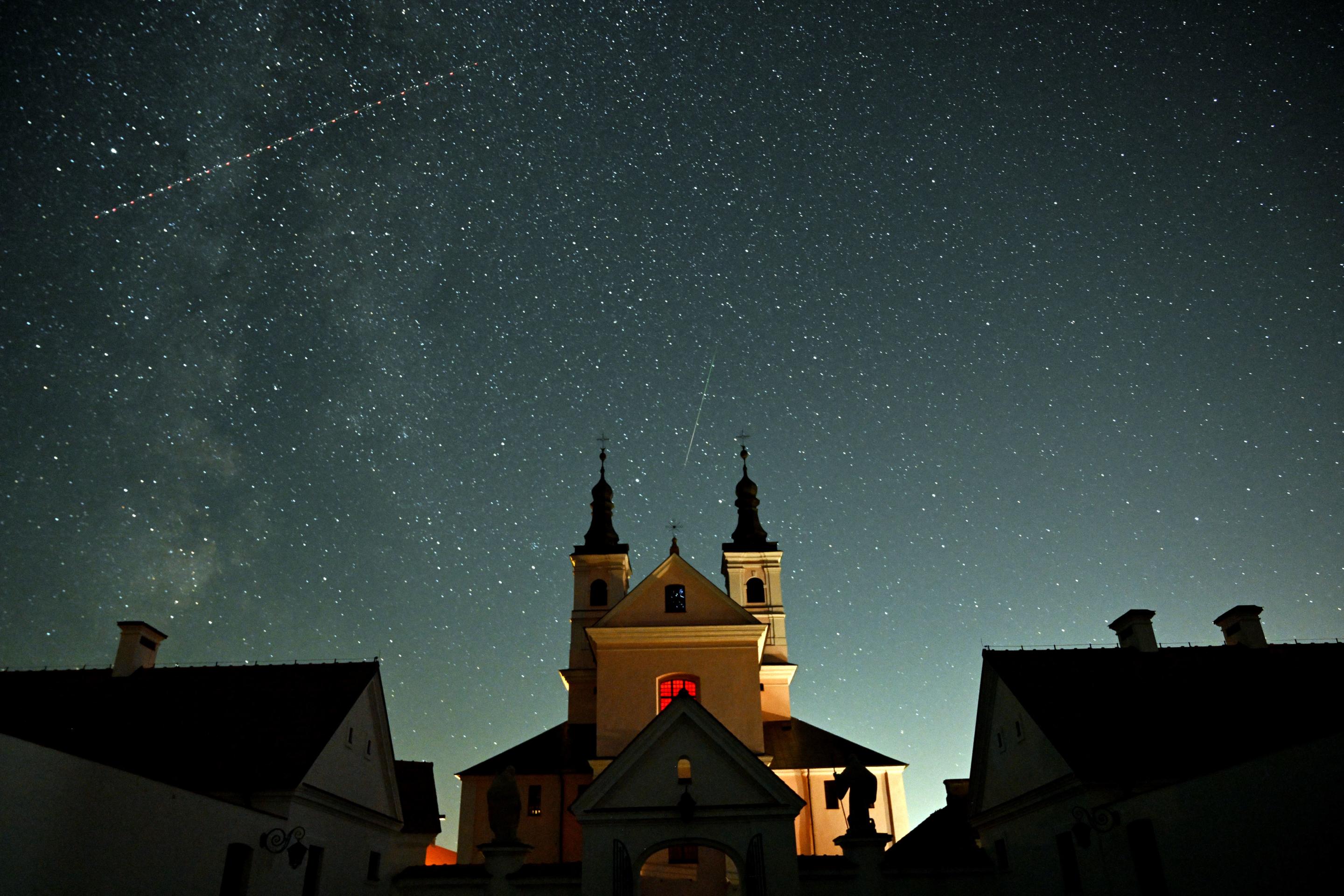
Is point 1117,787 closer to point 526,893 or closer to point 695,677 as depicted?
point 526,893

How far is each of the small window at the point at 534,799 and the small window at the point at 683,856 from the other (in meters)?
7.18

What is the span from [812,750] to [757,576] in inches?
526

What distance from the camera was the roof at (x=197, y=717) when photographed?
61.0 feet

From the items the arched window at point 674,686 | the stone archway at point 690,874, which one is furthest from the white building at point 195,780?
the arched window at point 674,686

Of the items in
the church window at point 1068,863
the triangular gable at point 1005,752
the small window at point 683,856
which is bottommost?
the church window at point 1068,863

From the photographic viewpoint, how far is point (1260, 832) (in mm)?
12023

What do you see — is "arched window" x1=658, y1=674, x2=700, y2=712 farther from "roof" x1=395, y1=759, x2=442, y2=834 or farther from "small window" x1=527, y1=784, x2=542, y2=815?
"roof" x1=395, y1=759, x2=442, y2=834

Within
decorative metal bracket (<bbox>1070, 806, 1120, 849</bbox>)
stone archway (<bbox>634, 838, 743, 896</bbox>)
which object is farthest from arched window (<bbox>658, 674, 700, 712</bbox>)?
decorative metal bracket (<bbox>1070, 806, 1120, 849</bbox>)

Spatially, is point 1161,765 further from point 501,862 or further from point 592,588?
point 592,588

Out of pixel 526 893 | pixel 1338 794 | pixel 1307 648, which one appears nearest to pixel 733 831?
pixel 526 893

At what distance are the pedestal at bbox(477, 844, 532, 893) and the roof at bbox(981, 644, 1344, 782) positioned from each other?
12086 mm

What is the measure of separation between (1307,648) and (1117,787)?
31.8ft

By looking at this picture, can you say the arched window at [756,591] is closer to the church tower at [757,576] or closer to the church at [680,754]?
the church tower at [757,576]

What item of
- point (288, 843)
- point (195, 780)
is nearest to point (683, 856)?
point (288, 843)
